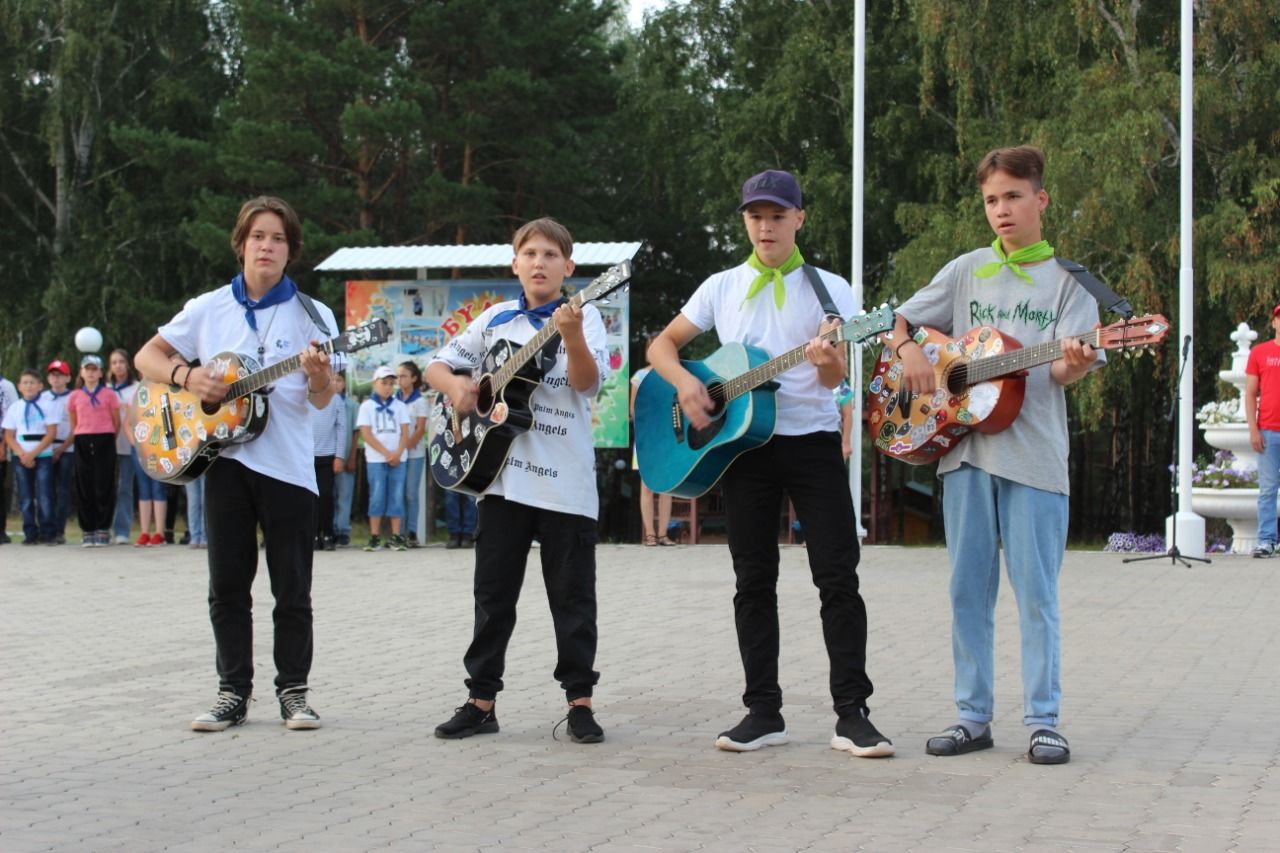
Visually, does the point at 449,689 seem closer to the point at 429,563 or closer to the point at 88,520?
the point at 429,563

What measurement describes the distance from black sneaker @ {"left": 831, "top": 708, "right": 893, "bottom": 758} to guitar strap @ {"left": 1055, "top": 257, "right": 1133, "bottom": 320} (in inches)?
69.8

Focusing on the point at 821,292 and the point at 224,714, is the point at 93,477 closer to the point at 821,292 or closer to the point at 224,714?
the point at 224,714

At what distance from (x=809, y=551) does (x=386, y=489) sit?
477 inches

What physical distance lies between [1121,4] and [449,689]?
20380 mm

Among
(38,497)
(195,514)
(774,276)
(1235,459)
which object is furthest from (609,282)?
(38,497)

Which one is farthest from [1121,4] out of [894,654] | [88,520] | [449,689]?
[449,689]

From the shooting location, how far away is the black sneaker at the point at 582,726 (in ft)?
21.5

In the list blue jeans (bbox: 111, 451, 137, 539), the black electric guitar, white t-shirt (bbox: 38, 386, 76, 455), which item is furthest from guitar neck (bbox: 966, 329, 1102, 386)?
white t-shirt (bbox: 38, 386, 76, 455)

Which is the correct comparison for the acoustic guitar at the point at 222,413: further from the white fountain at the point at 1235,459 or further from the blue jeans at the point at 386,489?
the white fountain at the point at 1235,459

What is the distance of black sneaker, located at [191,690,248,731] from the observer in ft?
22.6

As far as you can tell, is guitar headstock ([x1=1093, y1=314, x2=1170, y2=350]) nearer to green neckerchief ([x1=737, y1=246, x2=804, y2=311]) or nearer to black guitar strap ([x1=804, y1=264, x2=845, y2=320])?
black guitar strap ([x1=804, y1=264, x2=845, y2=320])

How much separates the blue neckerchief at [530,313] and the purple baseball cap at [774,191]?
2.93 ft

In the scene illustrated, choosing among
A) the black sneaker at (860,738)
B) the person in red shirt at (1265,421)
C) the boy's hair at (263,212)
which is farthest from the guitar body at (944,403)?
the person in red shirt at (1265,421)

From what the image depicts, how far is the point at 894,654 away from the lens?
9.18 metres
